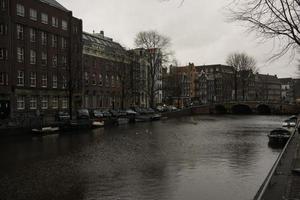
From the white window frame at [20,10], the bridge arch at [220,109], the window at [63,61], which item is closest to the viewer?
the white window frame at [20,10]

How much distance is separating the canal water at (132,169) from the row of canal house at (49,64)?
1369 centimetres

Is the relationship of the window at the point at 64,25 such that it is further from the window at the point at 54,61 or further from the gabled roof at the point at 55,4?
the window at the point at 54,61

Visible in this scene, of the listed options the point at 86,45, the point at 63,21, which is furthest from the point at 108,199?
the point at 86,45

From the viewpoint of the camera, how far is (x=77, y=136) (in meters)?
46.2

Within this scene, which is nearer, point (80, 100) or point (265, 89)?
point (80, 100)

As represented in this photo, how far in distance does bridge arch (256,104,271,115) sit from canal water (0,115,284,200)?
67.8 meters

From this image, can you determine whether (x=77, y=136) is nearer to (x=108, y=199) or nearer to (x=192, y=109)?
(x=108, y=199)

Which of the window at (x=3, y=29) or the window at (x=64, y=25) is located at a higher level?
the window at (x=64, y=25)

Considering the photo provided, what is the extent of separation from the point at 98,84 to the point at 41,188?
6303cm

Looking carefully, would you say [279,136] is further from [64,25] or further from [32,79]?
[64,25]

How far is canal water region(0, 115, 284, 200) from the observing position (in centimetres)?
1908

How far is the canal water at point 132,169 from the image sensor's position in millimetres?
19078

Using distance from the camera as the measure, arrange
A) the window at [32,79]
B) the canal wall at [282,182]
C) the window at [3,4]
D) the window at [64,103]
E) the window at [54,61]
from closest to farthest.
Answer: the canal wall at [282,182] → the window at [3,4] → the window at [32,79] → the window at [54,61] → the window at [64,103]

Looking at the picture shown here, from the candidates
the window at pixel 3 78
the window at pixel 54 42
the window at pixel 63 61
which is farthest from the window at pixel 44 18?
the window at pixel 3 78
